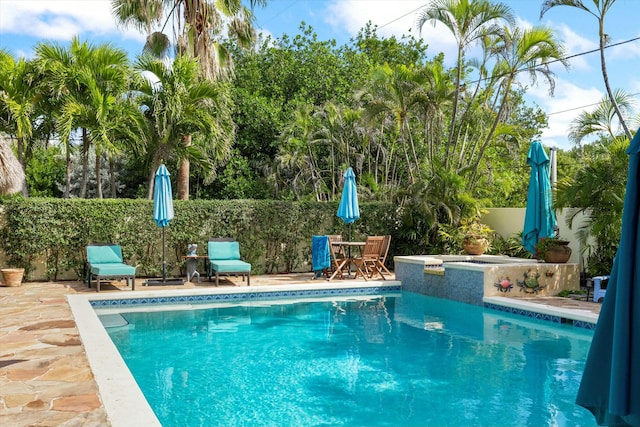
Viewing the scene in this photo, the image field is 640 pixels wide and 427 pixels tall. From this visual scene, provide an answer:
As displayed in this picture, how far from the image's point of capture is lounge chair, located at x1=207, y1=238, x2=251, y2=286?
12039 millimetres

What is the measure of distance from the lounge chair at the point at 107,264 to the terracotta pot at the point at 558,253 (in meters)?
7.90

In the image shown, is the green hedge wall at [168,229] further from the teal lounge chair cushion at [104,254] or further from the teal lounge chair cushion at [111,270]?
the teal lounge chair cushion at [111,270]

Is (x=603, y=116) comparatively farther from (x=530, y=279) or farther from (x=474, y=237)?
(x=530, y=279)

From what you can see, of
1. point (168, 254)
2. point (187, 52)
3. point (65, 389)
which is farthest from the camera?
point (187, 52)

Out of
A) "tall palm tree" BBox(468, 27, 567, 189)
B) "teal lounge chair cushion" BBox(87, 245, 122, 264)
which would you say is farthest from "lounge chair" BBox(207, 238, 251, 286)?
"tall palm tree" BBox(468, 27, 567, 189)

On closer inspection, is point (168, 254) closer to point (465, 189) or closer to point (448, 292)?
point (448, 292)

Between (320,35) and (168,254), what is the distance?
1347 centimetres

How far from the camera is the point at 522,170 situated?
27.4m

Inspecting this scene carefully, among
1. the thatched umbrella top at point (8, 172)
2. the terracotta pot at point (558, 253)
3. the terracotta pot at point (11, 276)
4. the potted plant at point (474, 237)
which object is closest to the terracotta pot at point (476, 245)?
the potted plant at point (474, 237)

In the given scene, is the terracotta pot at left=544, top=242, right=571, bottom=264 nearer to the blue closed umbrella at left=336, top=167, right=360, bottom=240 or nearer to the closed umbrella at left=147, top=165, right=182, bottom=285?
the blue closed umbrella at left=336, top=167, right=360, bottom=240

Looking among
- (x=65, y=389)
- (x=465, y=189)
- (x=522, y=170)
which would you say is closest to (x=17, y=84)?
(x=65, y=389)

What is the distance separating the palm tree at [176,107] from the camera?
13.3 m

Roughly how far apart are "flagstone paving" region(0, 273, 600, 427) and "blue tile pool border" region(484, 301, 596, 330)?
1.33 feet

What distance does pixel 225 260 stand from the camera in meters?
12.8
